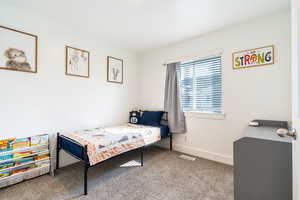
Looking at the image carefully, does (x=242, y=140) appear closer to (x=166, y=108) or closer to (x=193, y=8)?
(x=193, y=8)

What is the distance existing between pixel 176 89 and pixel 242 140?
1.95 meters

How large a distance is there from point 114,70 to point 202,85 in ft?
6.46

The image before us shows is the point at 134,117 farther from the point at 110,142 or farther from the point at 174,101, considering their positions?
the point at 110,142

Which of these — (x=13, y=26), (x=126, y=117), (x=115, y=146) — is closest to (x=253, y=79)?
(x=115, y=146)

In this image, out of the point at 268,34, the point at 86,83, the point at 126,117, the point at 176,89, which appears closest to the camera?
the point at 268,34

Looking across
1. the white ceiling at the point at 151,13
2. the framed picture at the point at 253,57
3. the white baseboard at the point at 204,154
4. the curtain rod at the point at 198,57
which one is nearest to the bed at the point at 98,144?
the white baseboard at the point at 204,154

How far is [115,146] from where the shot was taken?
208 centimetres

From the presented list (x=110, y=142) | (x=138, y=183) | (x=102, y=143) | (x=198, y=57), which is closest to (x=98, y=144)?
(x=102, y=143)

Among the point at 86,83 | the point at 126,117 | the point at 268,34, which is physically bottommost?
the point at 126,117

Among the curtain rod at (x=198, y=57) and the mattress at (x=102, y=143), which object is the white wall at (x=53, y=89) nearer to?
the mattress at (x=102, y=143)

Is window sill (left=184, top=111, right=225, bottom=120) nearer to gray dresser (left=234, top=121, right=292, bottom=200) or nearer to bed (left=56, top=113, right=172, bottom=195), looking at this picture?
bed (left=56, top=113, right=172, bottom=195)

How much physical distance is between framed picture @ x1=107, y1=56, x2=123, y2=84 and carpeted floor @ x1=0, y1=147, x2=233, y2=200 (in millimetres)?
1770

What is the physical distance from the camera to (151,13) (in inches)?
82.6

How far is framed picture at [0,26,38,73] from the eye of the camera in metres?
1.89
